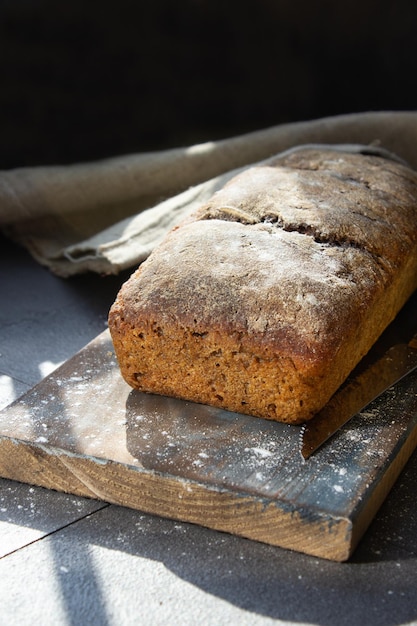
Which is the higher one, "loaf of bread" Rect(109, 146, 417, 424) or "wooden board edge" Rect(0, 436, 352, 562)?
"loaf of bread" Rect(109, 146, 417, 424)

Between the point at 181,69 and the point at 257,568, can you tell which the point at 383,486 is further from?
the point at 181,69

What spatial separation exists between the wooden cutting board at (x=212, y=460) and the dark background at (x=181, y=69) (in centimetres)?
182

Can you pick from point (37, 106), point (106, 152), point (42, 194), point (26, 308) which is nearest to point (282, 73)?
point (106, 152)

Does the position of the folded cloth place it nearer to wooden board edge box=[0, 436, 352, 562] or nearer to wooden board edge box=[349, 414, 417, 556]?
wooden board edge box=[0, 436, 352, 562]

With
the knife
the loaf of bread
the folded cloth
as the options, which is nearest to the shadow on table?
the knife

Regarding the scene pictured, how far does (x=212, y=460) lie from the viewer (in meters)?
1.58

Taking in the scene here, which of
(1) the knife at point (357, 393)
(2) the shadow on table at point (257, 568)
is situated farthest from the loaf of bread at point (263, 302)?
(2) the shadow on table at point (257, 568)

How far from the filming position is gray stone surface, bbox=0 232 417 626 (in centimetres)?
137

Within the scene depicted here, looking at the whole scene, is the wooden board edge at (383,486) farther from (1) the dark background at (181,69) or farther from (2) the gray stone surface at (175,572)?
(1) the dark background at (181,69)

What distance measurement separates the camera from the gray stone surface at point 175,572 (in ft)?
4.49

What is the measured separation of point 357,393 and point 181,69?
85.8 inches

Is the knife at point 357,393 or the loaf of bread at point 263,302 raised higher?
the loaf of bread at point 263,302

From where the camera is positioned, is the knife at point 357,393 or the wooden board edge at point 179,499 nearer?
the wooden board edge at point 179,499

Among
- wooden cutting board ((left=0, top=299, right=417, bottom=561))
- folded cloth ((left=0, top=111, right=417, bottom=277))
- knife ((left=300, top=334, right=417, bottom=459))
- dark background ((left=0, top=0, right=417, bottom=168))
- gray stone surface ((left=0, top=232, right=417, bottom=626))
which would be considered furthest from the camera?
dark background ((left=0, top=0, right=417, bottom=168))
